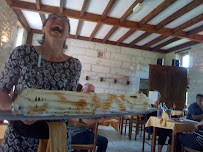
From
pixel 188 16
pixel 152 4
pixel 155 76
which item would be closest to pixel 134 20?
pixel 152 4

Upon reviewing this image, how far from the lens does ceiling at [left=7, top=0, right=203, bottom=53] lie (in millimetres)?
4219

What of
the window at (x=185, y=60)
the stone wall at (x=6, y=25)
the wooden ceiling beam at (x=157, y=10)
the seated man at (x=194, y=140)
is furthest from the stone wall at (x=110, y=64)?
the seated man at (x=194, y=140)

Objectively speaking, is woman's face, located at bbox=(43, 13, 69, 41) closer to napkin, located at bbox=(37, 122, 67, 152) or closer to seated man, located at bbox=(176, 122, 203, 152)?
napkin, located at bbox=(37, 122, 67, 152)

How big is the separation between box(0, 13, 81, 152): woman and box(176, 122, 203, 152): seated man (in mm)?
2305

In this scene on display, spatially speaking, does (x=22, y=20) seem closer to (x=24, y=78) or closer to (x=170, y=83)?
(x=170, y=83)

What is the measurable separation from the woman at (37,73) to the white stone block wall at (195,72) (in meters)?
6.24

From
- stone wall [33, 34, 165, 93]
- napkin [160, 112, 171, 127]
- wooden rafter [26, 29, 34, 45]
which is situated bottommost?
napkin [160, 112, 171, 127]

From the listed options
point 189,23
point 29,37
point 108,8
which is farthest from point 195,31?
point 29,37

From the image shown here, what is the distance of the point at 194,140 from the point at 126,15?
3473mm

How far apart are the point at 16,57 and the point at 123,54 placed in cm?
719

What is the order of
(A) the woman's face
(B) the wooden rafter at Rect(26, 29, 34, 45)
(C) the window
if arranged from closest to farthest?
(A) the woman's face < (B) the wooden rafter at Rect(26, 29, 34, 45) < (C) the window

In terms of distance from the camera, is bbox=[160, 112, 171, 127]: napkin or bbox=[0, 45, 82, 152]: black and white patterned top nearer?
bbox=[0, 45, 82, 152]: black and white patterned top

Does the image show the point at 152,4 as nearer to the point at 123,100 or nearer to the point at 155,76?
the point at 155,76

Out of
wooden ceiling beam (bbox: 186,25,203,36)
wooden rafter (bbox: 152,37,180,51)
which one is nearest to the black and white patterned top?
wooden ceiling beam (bbox: 186,25,203,36)
